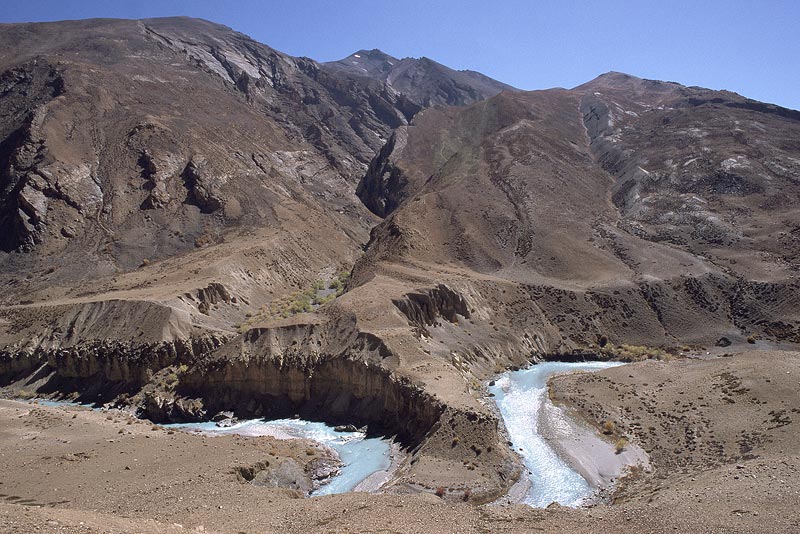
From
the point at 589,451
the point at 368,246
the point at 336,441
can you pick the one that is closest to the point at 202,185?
the point at 368,246

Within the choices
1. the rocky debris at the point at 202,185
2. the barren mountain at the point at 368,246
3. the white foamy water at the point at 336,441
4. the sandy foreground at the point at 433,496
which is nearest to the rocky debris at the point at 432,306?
the barren mountain at the point at 368,246

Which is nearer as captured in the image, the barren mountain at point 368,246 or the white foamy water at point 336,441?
the white foamy water at point 336,441

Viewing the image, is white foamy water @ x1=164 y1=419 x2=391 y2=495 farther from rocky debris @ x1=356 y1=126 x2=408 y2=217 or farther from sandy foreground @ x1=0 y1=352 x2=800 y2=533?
rocky debris @ x1=356 y1=126 x2=408 y2=217

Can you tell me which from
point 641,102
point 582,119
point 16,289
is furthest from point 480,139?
point 16,289

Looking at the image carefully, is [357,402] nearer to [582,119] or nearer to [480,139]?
[480,139]

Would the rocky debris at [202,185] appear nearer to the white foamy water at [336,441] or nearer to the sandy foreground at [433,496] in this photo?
the sandy foreground at [433,496]

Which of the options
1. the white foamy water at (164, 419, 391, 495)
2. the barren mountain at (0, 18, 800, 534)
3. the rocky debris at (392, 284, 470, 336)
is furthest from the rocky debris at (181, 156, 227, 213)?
the white foamy water at (164, 419, 391, 495)
